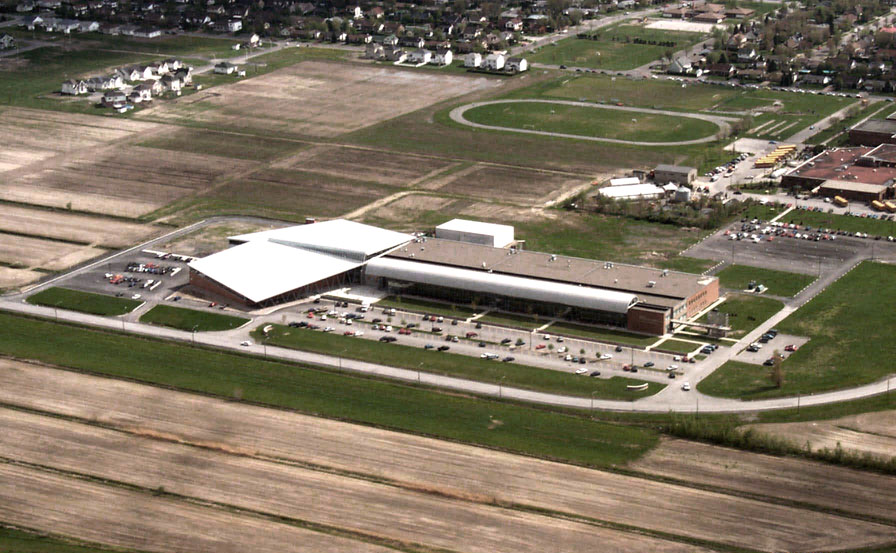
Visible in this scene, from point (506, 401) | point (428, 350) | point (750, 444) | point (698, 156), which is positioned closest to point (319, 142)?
point (698, 156)

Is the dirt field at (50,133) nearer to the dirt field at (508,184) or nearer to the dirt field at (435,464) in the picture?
the dirt field at (508,184)

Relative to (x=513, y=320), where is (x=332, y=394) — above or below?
below

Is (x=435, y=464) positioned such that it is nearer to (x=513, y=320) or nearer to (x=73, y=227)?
(x=513, y=320)

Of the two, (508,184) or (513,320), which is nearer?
(513,320)

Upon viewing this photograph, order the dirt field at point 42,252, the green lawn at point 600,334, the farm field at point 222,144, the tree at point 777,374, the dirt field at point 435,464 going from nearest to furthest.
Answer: the dirt field at point 435,464, the tree at point 777,374, the green lawn at point 600,334, the dirt field at point 42,252, the farm field at point 222,144

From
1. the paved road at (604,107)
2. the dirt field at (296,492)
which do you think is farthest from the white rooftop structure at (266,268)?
the paved road at (604,107)

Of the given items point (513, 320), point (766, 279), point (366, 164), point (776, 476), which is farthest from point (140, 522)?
point (366, 164)

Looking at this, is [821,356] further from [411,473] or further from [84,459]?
[84,459]
